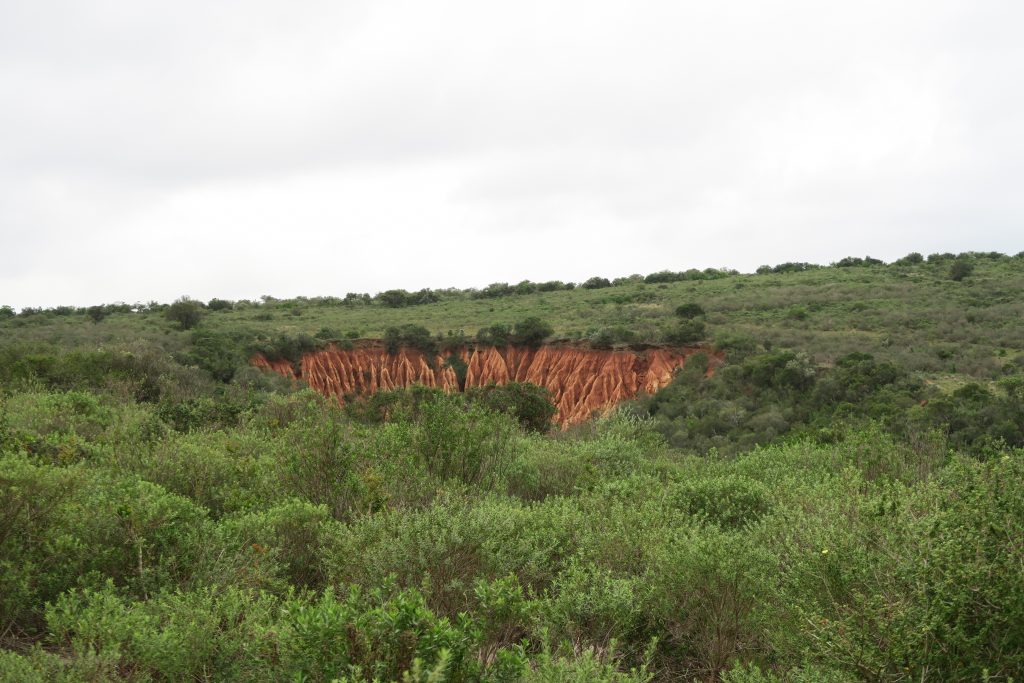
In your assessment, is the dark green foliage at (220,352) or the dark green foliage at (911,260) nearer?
the dark green foliage at (220,352)

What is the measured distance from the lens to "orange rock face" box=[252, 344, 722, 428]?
38969 mm

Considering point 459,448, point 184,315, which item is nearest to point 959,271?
point 459,448

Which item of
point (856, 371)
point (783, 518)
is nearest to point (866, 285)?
point (856, 371)

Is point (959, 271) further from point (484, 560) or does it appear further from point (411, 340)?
point (484, 560)

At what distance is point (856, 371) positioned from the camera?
30062 mm

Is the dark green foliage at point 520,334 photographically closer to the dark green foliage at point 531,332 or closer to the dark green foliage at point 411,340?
the dark green foliage at point 531,332

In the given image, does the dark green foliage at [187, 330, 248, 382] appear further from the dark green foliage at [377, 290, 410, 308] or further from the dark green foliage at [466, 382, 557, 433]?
the dark green foliage at [377, 290, 410, 308]

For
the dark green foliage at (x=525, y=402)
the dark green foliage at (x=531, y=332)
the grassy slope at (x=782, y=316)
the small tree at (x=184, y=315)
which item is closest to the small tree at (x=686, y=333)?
the grassy slope at (x=782, y=316)

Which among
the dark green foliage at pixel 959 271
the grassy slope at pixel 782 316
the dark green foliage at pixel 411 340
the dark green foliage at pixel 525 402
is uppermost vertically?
the dark green foliage at pixel 959 271

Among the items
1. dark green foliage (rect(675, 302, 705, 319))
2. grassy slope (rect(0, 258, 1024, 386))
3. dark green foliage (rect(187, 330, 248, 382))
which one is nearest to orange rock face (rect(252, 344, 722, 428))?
dark green foliage (rect(187, 330, 248, 382))

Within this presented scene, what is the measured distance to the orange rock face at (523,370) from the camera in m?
39.0

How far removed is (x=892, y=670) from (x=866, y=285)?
4963 cm

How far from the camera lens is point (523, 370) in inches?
1740

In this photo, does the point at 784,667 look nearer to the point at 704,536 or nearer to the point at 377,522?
the point at 704,536
